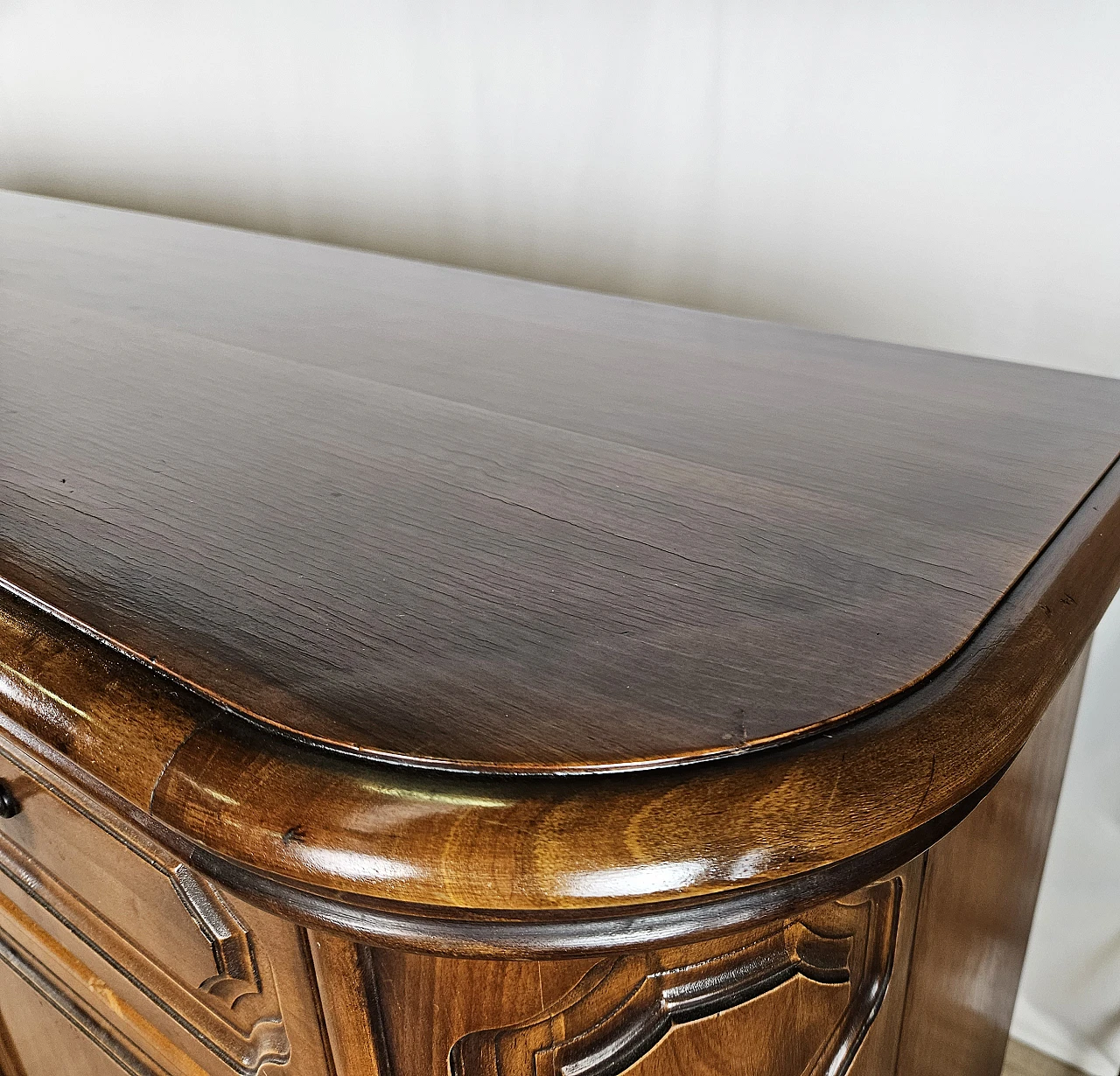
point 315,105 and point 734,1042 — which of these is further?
point 315,105

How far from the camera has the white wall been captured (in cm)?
63

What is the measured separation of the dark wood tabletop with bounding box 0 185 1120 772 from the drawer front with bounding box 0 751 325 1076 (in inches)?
4.0

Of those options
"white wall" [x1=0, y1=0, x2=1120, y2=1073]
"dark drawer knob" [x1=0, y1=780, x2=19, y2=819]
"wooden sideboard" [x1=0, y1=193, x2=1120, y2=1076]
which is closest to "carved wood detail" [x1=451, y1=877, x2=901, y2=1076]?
"wooden sideboard" [x1=0, y1=193, x2=1120, y2=1076]

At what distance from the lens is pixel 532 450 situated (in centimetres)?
42

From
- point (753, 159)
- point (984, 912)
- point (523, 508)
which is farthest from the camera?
point (753, 159)

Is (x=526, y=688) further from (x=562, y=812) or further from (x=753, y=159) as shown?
(x=753, y=159)

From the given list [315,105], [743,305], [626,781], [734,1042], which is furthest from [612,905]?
[315,105]

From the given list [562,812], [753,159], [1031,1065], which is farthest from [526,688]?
[1031,1065]

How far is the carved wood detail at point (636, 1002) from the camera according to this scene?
1.05 feet

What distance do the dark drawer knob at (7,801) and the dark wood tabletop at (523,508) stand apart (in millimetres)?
135

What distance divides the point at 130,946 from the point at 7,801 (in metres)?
0.08

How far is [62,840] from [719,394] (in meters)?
0.32

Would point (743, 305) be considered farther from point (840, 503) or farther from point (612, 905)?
point (612, 905)

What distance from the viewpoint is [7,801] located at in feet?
1.48
